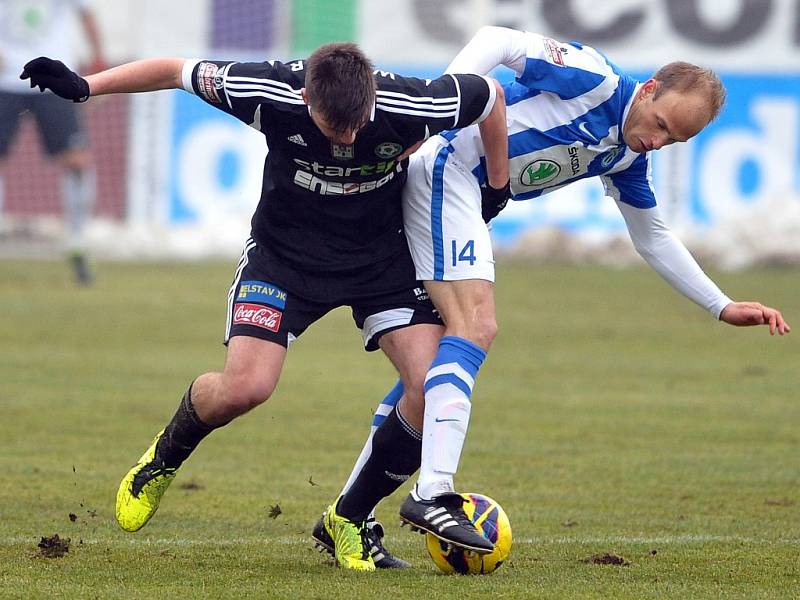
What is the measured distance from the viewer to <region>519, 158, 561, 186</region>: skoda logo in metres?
5.96

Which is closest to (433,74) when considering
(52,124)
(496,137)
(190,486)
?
(52,124)

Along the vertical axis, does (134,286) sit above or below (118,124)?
below

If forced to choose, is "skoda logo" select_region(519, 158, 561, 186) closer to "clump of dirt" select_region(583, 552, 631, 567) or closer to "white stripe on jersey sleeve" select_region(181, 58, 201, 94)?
"white stripe on jersey sleeve" select_region(181, 58, 201, 94)

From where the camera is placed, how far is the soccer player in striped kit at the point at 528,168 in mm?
5566

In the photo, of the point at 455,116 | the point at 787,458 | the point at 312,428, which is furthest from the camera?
the point at 312,428

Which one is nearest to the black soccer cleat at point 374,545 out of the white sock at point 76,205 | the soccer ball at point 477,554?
the soccer ball at point 477,554

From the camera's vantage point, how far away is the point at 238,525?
635 cm

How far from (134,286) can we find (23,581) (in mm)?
11843

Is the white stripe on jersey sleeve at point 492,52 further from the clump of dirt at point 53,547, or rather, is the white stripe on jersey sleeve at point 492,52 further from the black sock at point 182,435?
the clump of dirt at point 53,547

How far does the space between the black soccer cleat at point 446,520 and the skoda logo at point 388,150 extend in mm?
1203

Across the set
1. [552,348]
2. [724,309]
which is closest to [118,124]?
[552,348]

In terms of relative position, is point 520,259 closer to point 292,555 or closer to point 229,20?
point 229,20

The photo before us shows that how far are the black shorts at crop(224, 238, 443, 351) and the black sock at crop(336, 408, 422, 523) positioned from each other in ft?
1.18

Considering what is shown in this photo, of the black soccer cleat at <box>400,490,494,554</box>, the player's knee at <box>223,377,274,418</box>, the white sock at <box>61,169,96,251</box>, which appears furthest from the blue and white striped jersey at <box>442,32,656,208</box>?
the white sock at <box>61,169,96,251</box>
